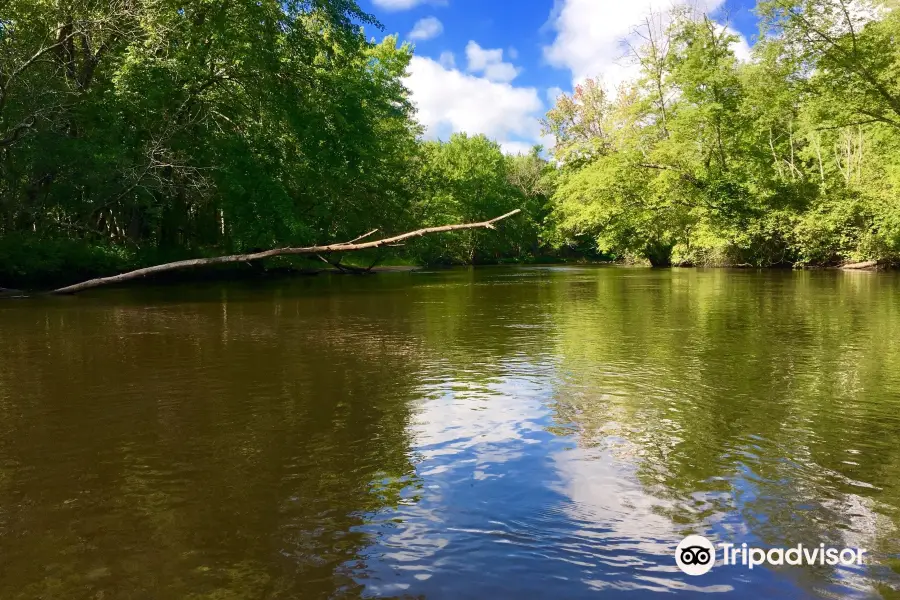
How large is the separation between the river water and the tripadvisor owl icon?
0.26 feet

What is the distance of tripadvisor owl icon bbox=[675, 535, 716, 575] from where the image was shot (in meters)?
3.65

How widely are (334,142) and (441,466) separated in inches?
1129

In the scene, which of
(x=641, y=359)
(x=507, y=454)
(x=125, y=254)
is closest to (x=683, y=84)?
(x=125, y=254)

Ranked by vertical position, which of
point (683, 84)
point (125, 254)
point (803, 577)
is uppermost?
point (683, 84)

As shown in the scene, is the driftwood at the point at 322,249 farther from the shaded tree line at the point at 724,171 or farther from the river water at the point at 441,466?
the shaded tree line at the point at 724,171

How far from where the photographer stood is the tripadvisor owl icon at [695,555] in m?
3.65

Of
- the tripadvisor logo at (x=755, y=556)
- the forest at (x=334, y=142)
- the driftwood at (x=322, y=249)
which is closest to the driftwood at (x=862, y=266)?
the forest at (x=334, y=142)

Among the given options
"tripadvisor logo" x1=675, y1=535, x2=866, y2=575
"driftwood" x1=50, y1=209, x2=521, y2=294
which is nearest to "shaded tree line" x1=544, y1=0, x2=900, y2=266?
"driftwood" x1=50, y1=209, x2=521, y2=294

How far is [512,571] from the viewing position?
3.61 meters

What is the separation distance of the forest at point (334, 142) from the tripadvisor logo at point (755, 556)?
8036 millimetres

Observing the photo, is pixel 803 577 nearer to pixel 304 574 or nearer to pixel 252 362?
pixel 304 574

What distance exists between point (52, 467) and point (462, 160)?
78.6 metres

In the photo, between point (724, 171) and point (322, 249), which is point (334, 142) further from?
point (724, 171)

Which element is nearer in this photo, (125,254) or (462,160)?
(125,254)
